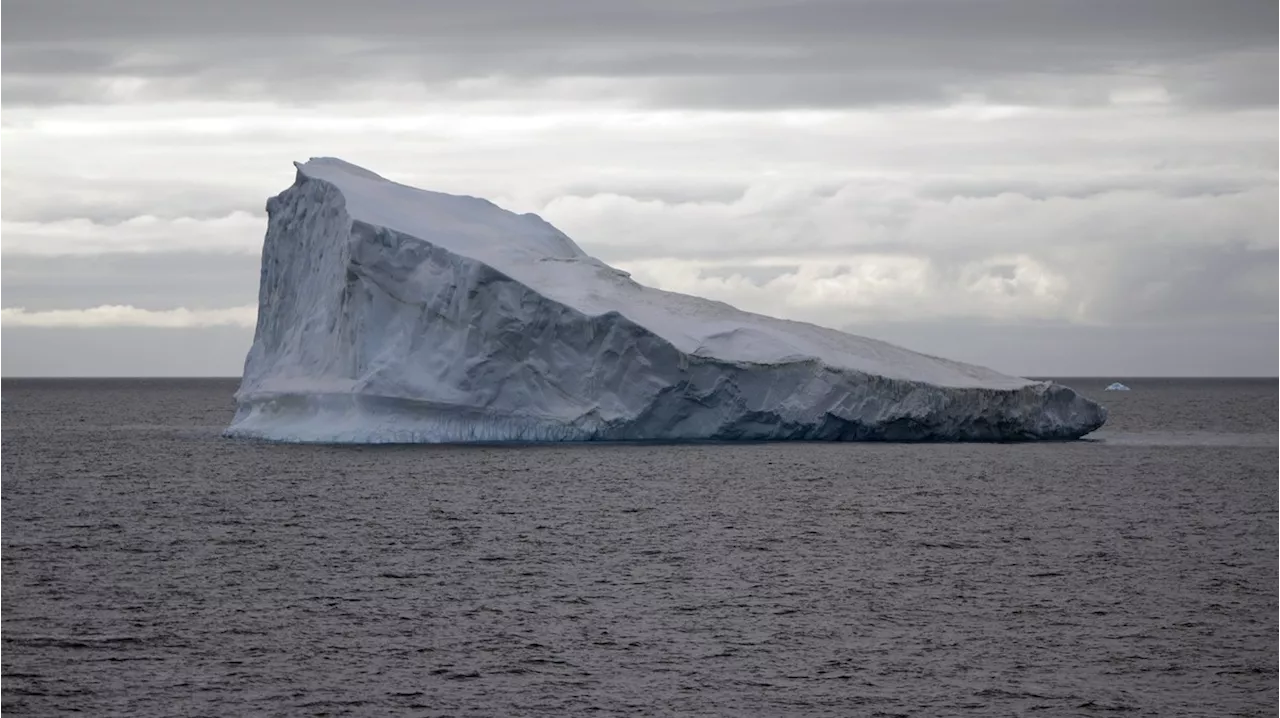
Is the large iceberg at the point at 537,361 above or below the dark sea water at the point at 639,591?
above

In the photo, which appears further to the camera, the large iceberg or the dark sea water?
the large iceberg

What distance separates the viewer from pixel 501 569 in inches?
764

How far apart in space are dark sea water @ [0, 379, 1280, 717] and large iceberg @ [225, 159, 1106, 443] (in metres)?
1.28

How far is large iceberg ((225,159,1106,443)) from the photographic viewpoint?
3186cm

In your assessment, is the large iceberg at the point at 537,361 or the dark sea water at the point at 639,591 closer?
the dark sea water at the point at 639,591

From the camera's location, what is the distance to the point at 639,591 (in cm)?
1781

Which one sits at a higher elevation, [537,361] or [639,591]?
[537,361]

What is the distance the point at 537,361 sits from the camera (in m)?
32.1

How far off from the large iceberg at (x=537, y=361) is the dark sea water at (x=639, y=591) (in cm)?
128

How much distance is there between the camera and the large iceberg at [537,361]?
31.9 m

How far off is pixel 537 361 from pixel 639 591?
48.1 feet

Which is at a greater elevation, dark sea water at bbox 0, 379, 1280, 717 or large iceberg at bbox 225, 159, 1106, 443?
large iceberg at bbox 225, 159, 1106, 443

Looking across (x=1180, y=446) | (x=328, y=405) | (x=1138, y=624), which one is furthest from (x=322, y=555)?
(x=1180, y=446)

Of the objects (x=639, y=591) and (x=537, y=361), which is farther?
(x=537, y=361)
